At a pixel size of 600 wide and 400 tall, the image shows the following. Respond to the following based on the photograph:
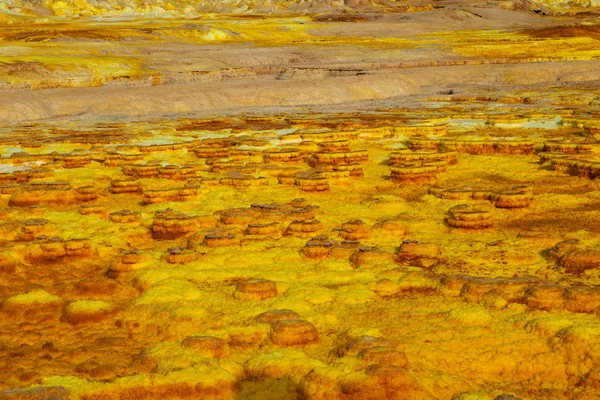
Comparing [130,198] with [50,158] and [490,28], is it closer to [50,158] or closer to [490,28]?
[50,158]

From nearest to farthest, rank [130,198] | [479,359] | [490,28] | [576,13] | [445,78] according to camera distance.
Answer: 1. [479,359]
2. [130,198]
3. [445,78]
4. [490,28]
5. [576,13]

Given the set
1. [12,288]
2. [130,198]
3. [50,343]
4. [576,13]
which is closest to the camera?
[50,343]

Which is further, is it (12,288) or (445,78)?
(445,78)

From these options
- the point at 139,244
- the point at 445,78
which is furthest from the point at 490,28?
the point at 139,244

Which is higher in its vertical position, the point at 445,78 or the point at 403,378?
the point at 403,378

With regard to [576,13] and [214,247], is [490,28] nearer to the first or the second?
[576,13]

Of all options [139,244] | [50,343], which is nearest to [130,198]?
[139,244]
